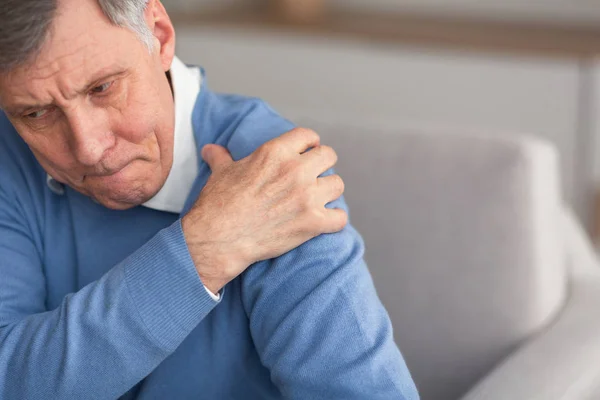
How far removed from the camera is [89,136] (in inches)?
43.9

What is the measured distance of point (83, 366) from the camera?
111 cm

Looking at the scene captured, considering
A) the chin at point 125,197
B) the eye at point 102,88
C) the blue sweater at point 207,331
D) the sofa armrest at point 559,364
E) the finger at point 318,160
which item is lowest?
the sofa armrest at point 559,364

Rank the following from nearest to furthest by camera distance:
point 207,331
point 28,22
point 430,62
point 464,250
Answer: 1. point 28,22
2. point 207,331
3. point 464,250
4. point 430,62

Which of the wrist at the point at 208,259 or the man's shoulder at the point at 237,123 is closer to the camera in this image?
the wrist at the point at 208,259

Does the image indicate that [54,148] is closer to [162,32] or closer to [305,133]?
[162,32]

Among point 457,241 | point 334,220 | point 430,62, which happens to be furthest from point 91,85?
point 430,62

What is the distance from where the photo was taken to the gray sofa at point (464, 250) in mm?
1487

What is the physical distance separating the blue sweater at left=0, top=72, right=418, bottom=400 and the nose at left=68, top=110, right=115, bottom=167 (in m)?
0.13

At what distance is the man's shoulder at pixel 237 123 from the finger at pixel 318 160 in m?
0.10

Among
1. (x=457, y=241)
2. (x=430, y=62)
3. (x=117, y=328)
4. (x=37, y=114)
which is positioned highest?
(x=37, y=114)

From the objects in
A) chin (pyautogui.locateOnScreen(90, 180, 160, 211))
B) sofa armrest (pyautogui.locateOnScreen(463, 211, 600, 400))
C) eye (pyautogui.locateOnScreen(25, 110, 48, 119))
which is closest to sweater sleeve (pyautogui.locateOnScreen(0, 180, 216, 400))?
chin (pyautogui.locateOnScreen(90, 180, 160, 211))

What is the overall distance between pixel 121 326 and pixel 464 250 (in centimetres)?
67

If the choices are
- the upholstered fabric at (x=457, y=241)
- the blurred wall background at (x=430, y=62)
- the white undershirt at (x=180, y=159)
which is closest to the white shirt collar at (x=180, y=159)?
the white undershirt at (x=180, y=159)

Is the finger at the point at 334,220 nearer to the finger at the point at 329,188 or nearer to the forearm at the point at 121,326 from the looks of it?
the finger at the point at 329,188
